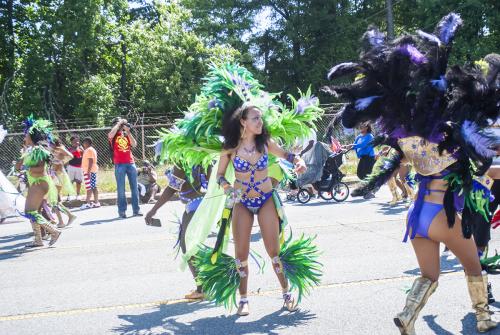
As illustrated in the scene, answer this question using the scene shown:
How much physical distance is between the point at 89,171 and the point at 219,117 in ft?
30.3

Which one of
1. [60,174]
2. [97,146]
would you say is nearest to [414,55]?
[60,174]

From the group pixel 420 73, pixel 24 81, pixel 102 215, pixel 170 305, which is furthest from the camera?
pixel 24 81

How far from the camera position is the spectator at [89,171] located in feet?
45.4

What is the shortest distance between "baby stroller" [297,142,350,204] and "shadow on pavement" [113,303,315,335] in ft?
26.7

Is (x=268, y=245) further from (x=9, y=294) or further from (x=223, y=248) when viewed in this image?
(x=9, y=294)

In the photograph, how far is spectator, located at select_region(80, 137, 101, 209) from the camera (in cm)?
1384

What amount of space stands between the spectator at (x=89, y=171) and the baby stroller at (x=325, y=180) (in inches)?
190

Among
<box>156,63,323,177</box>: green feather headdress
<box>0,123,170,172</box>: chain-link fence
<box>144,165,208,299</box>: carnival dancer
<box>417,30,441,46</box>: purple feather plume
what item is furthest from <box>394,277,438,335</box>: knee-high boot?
<box>0,123,170,172</box>: chain-link fence

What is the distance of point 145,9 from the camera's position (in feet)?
123

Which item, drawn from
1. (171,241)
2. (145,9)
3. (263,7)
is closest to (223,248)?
(171,241)

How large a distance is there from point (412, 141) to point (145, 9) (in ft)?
117

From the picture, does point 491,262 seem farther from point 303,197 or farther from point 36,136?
point 303,197

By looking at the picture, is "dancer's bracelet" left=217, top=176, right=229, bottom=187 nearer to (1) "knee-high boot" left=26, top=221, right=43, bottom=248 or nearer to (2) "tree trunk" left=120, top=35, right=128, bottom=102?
(1) "knee-high boot" left=26, top=221, right=43, bottom=248

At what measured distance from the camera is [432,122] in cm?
376
